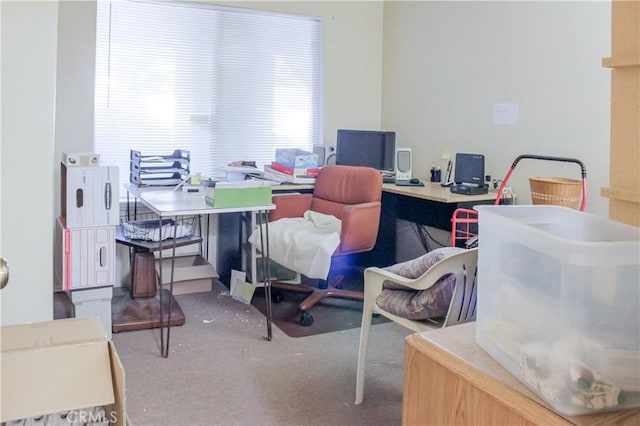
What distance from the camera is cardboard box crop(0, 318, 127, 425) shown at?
0.86 metres

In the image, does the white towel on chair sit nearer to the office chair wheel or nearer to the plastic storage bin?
the office chair wheel

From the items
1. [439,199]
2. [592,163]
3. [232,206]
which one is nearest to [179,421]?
[232,206]

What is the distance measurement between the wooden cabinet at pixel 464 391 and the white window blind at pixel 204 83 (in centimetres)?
330

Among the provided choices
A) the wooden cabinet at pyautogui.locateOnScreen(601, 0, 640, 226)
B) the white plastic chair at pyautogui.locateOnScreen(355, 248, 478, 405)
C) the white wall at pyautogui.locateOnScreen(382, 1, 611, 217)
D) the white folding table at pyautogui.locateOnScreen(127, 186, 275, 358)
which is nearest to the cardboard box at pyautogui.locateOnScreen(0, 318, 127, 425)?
the wooden cabinet at pyautogui.locateOnScreen(601, 0, 640, 226)

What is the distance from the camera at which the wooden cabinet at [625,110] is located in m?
1.11

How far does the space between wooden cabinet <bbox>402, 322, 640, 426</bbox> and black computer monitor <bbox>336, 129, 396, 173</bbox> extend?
291cm

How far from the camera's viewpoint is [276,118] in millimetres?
4570

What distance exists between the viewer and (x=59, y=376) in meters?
0.90

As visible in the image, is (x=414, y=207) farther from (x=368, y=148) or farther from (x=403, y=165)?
(x=368, y=148)

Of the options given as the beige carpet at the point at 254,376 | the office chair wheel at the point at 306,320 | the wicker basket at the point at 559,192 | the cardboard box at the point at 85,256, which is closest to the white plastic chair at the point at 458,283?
the beige carpet at the point at 254,376

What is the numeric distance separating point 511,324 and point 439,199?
7.38 ft

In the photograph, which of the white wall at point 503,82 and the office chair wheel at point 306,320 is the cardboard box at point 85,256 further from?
the white wall at point 503,82

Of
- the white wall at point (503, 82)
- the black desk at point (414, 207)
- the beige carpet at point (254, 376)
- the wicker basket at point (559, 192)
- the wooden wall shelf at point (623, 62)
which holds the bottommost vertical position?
the beige carpet at point (254, 376)

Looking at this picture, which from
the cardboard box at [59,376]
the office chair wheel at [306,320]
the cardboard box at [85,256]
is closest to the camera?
the cardboard box at [59,376]
